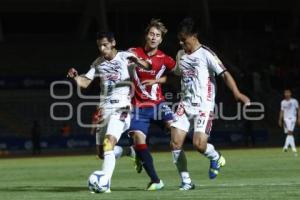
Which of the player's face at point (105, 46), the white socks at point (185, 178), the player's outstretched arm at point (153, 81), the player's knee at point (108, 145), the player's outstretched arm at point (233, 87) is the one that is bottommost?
the white socks at point (185, 178)

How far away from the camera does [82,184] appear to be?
16234 millimetres

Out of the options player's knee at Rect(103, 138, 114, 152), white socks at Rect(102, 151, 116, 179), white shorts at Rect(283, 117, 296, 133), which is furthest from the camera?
white shorts at Rect(283, 117, 296, 133)

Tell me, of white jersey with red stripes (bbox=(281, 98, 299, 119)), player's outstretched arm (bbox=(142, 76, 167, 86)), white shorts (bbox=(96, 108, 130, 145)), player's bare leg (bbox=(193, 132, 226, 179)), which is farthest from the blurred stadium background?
white shorts (bbox=(96, 108, 130, 145))

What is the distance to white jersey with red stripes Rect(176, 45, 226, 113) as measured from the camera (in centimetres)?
1394

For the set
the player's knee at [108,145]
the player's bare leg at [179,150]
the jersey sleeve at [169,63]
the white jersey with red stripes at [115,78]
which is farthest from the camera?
the jersey sleeve at [169,63]

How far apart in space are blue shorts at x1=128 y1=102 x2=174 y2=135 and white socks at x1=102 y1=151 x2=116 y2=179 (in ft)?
3.43

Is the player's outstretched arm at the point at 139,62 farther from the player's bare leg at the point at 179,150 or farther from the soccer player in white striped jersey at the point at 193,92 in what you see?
the player's bare leg at the point at 179,150

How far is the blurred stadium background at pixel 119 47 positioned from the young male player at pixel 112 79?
86.2 ft

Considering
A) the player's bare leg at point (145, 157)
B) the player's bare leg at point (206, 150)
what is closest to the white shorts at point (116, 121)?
the player's bare leg at point (145, 157)

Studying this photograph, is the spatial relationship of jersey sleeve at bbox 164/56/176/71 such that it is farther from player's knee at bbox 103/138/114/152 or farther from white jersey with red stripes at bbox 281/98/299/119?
white jersey with red stripes at bbox 281/98/299/119

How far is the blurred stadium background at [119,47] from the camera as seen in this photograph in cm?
4606

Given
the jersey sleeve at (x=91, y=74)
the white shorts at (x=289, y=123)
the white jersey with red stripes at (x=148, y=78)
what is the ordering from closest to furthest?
the jersey sleeve at (x=91, y=74)
the white jersey with red stripes at (x=148, y=78)
the white shorts at (x=289, y=123)

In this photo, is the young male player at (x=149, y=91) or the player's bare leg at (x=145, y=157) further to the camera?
the young male player at (x=149, y=91)

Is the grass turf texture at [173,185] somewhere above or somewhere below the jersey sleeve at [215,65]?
below
